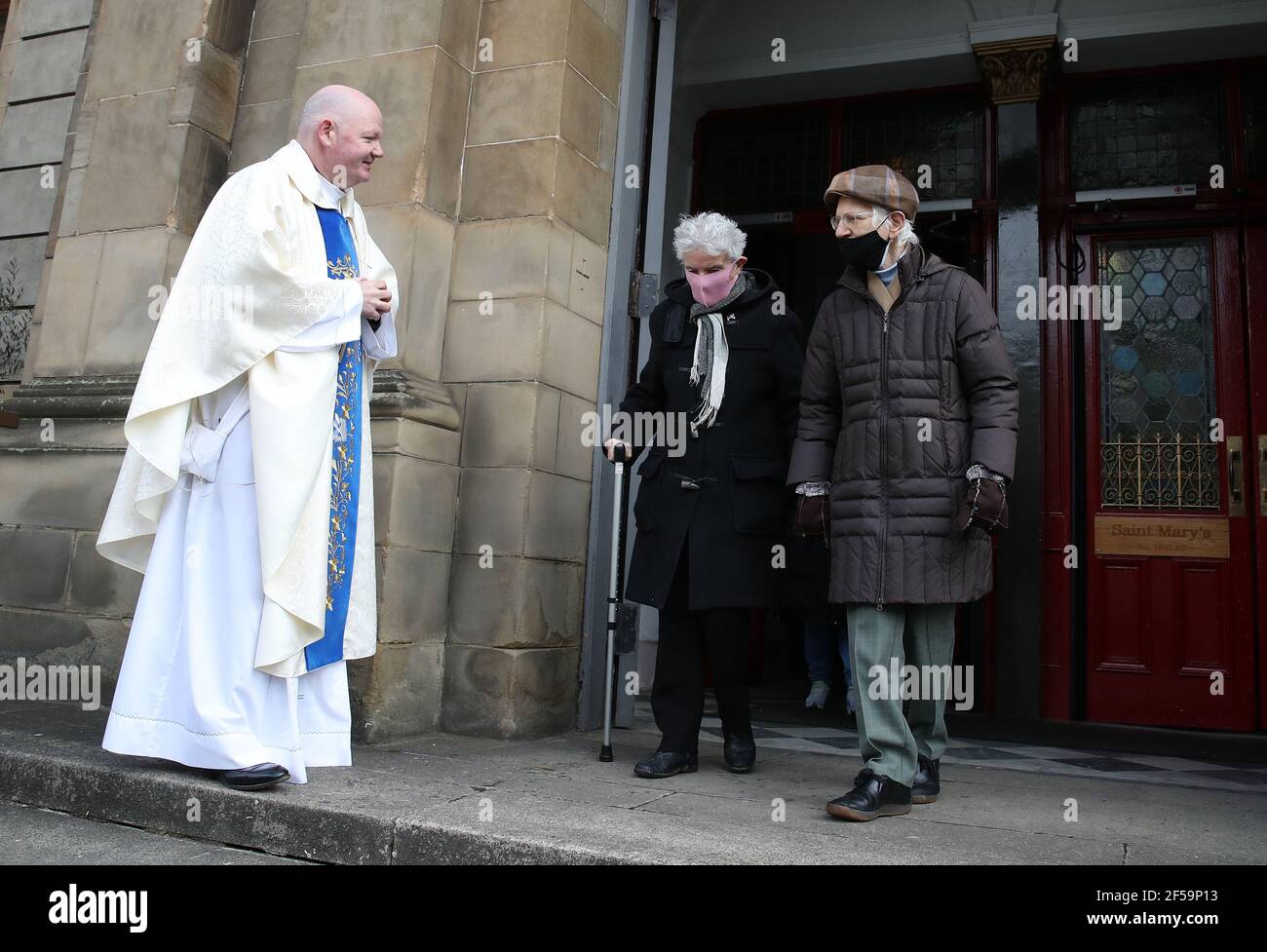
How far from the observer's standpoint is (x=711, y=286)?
13.6 feet

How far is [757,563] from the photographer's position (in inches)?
159

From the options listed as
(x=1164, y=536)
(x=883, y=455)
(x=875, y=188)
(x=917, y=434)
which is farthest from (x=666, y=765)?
(x=1164, y=536)

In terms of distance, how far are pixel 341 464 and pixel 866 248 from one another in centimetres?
186

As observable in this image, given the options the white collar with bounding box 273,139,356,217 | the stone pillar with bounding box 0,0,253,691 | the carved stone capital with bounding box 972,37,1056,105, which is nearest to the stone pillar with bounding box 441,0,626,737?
the white collar with bounding box 273,139,356,217

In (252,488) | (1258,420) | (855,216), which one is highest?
(1258,420)

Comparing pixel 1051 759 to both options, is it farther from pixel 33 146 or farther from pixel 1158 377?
pixel 33 146

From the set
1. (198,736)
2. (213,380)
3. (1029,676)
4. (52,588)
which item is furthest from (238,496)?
(1029,676)

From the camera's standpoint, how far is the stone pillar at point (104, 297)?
5027mm

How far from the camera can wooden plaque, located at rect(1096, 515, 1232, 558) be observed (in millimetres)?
6406

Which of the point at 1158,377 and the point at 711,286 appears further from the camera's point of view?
the point at 1158,377

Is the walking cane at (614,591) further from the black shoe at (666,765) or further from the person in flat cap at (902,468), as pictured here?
the person in flat cap at (902,468)

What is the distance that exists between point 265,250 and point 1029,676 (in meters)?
5.02
